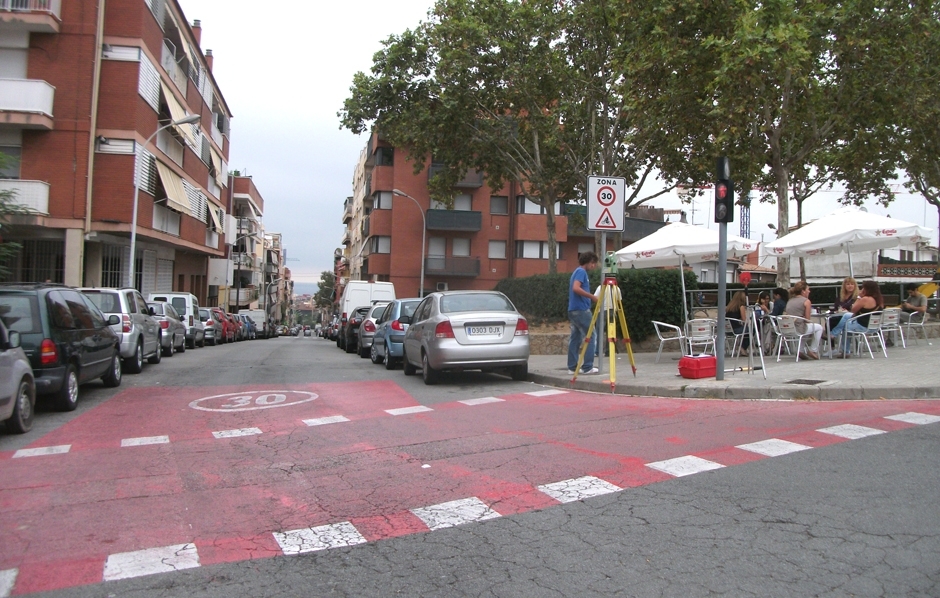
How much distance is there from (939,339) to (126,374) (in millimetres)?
18013

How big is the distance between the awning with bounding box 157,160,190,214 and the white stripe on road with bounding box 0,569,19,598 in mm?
26991

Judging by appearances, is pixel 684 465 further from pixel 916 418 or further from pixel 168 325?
pixel 168 325

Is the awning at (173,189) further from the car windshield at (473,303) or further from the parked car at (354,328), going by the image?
the car windshield at (473,303)

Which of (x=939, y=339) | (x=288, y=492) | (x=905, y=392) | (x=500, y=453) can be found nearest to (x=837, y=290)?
(x=939, y=339)

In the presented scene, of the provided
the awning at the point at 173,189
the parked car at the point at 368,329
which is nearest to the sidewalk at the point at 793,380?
the parked car at the point at 368,329

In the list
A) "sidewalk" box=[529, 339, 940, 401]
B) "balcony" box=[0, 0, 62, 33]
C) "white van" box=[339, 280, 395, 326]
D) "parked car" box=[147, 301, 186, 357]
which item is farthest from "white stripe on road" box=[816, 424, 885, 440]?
"balcony" box=[0, 0, 62, 33]

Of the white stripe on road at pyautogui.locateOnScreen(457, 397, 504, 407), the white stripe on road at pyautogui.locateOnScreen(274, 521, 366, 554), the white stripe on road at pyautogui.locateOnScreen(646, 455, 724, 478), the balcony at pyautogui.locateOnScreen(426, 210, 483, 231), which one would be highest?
the balcony at pyautogui.locateOnScreen(426, 210, 483, 231)

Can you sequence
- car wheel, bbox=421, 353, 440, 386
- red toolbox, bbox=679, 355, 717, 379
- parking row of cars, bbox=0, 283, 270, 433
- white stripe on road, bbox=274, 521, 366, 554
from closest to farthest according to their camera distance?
white stripe on road, bbox=274, 521, 366, 554 < parking row of cars, bbox=0, 283, 270, 433 < red toolbox, bbox=679, 355, 717, 379 < car wheel, bbox=421, 353, 440, 386

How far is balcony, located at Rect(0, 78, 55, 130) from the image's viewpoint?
933 inches

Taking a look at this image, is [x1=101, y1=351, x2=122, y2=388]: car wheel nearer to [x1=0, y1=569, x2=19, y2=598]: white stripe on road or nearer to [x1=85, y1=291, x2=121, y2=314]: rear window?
[x1=85, y1=291, x2=121, y2=314]: rear window

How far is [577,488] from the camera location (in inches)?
217

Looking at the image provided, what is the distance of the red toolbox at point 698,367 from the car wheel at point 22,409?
8.48 m

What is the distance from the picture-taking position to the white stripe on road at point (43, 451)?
707cm

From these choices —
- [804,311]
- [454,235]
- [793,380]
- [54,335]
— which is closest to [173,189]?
[454,235]
